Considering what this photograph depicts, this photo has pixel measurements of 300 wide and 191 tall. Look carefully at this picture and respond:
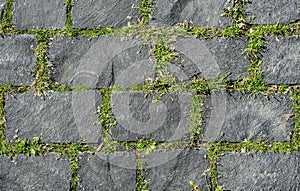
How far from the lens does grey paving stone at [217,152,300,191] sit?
3.11m

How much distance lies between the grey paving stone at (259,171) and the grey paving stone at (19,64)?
129cm

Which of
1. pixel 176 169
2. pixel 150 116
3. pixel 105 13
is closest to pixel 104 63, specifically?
pixel 105 13

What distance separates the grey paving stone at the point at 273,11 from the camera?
10.4 ft

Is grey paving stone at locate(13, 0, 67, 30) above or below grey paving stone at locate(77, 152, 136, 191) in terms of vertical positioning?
above

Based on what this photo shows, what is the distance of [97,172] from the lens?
3.17 m

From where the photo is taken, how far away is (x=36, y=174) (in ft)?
10.4

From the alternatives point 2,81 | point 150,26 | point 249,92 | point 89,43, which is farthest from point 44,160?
point 249,92

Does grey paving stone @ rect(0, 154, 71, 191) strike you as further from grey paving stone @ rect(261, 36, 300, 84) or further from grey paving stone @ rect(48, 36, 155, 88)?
grey paving stone @ rect(261, 36, 300, 84)

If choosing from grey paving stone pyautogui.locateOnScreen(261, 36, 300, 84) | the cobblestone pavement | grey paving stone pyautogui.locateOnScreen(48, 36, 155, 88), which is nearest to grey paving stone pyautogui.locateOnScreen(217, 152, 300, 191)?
the cobblestone pavement

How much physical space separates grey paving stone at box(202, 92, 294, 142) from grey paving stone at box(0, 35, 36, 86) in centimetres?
110

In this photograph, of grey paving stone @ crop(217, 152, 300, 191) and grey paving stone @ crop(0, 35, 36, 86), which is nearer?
grey paving stone @ crop(217, 152, 300, 191)

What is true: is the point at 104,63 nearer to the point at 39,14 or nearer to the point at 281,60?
the point at 39,14

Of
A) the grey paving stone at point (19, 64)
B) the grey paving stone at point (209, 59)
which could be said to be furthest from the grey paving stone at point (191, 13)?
the grey paving stone at point (19, 64)

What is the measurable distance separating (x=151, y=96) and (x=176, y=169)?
468 millimetres
